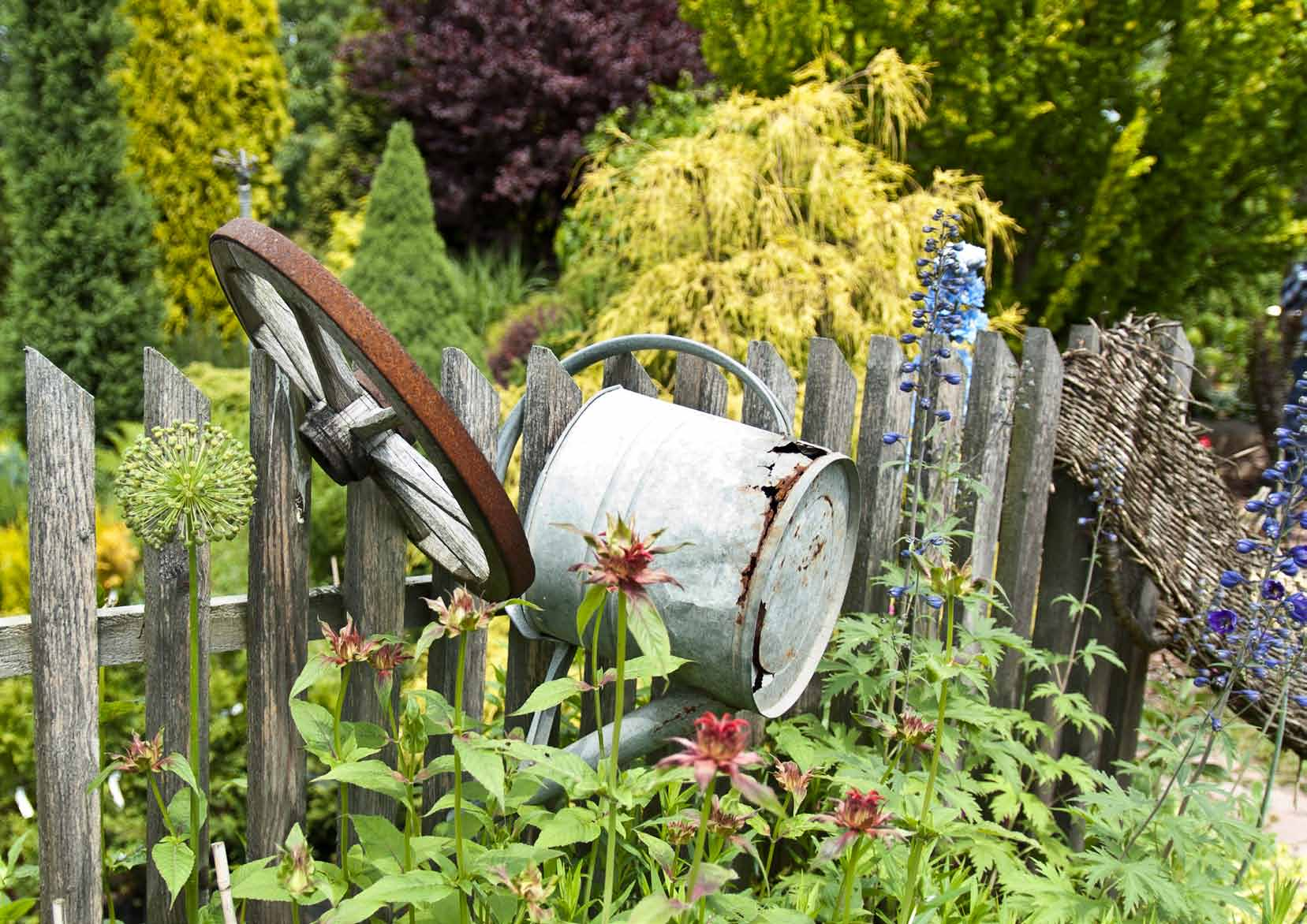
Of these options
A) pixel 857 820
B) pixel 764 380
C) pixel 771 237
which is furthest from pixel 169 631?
pixel 771 237

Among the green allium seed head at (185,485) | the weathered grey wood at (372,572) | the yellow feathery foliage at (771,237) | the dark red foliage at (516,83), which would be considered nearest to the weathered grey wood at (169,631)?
the green allium seed head at (185,485)

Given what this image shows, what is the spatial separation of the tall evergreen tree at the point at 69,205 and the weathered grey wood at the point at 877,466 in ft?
16.0

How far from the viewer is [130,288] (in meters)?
5.91

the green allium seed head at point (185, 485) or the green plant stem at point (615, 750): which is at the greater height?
the green allium seed head at point (185, 485)

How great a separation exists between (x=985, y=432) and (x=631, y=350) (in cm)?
103

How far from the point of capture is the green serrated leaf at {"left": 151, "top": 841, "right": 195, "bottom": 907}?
1297 millimetres

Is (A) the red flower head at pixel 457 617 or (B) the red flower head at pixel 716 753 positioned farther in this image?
(A) the red flower head at pixel 457 617

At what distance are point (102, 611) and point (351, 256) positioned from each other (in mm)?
7856

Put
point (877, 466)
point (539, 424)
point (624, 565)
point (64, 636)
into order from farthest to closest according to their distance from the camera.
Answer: point (877, 466), point (539, 424), point (64, 636), point (624, 565)

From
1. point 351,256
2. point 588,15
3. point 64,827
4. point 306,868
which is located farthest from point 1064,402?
point 588,15

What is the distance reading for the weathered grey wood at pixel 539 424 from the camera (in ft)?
6.15

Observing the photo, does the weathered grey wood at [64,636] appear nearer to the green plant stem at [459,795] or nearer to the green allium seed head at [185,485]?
the green allium seed head at [185,485]

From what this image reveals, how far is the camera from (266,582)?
1688 millimetres

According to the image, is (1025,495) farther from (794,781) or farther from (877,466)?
(794,781)
